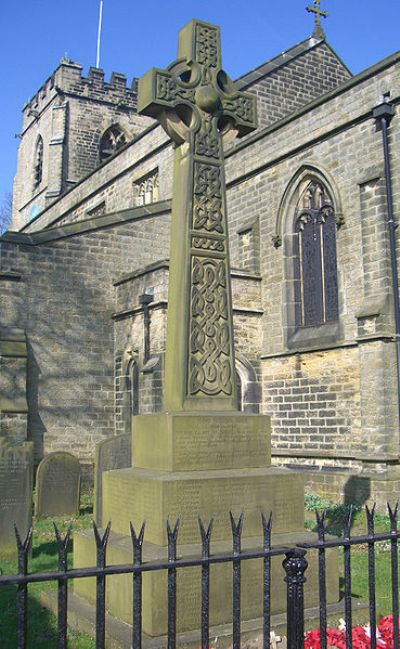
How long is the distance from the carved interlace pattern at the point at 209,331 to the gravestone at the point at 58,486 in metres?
7.10

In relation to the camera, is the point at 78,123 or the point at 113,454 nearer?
the point at 113,454

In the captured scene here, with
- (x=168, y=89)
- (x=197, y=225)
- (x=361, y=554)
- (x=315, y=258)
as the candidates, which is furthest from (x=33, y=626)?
(x=315, y=258)

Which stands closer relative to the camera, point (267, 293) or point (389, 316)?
point (389, 316)

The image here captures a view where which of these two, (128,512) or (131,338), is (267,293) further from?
(128,512)

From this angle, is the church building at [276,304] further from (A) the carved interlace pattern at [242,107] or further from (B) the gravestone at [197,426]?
(B) the gravestone at [197,426]

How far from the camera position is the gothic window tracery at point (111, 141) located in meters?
33.1

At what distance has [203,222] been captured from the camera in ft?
18.5

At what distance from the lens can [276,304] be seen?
1639cm

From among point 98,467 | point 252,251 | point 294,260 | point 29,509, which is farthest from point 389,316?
point 29,509

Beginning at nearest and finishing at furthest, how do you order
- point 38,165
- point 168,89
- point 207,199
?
point 168,89, point 207,199, point 38,165

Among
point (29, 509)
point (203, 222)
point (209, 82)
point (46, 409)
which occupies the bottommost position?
point (29, 509)

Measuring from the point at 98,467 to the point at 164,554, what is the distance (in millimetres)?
5808

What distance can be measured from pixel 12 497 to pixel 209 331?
4.77 m

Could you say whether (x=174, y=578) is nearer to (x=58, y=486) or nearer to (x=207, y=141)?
(x=207, y=141)
